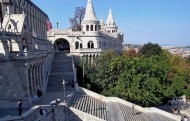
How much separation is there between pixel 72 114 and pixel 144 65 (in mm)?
13927

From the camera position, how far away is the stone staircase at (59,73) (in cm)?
3062

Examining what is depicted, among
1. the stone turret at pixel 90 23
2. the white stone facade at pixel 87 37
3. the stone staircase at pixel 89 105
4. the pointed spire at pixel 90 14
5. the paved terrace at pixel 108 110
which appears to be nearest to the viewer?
the stone staircase at pixel 89 105

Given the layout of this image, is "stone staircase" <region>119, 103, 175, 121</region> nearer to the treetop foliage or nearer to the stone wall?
the treetop foliage

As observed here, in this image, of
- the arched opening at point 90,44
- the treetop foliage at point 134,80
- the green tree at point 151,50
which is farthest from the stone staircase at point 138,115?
the green tree at point 151,50

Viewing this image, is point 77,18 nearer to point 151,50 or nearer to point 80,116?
point 151,50

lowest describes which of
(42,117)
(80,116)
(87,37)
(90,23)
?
(80,116)

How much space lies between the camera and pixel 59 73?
36375mm

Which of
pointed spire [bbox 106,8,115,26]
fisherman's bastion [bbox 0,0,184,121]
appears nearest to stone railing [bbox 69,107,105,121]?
fisherman's bastion [bbox 0,0,184,121]

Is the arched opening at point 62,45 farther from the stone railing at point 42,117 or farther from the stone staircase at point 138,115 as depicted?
the stone railing at point 42,117

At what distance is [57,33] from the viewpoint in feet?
166

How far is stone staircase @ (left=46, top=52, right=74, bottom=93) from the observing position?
30617 mm

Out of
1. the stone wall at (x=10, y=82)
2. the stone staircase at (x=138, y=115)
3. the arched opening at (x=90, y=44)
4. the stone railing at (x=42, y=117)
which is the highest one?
the arched opening at (x=90, y=44)

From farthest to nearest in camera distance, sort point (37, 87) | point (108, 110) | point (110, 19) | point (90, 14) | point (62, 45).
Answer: point (110, 19), point (62, 45), point (90, 14), point (108, 110), point (37, 87)

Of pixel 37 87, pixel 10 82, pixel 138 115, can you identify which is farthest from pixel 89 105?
pixel 10 82
